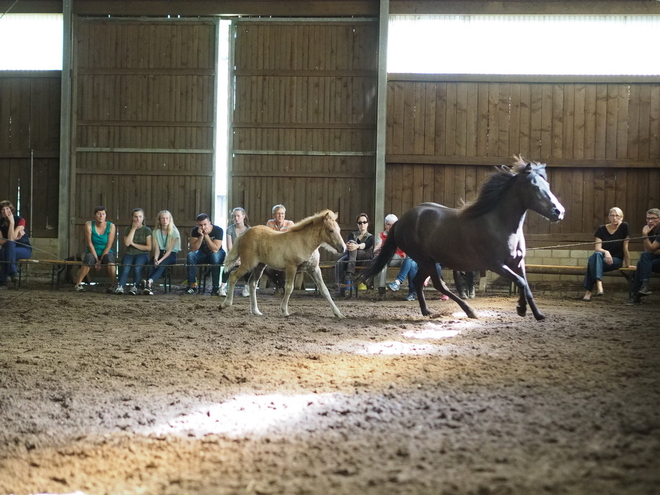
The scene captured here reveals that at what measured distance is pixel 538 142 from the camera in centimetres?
1189

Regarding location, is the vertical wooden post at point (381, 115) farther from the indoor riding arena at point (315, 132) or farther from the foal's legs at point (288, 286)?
the foal's legs at point (288, 286)

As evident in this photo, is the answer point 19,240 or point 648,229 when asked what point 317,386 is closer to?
point 648,229

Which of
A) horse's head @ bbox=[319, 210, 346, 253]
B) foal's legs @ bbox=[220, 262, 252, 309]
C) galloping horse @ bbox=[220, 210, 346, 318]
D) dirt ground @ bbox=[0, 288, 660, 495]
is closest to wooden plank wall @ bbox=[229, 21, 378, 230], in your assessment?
foal's legs @ bbox=[220, 262, 252, 309]

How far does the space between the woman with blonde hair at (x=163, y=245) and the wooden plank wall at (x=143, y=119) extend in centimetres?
187

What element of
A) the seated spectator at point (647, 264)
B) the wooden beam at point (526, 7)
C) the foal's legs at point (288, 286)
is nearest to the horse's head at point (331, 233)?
the foal's legs at point (288, 286)

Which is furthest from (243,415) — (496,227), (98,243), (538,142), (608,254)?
(538,142)

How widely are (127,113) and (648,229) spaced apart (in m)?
9.01

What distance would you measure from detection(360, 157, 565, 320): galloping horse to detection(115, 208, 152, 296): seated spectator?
478 centimetres

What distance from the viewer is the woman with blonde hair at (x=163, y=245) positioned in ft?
33.7

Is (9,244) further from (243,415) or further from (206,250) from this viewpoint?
(243,415)

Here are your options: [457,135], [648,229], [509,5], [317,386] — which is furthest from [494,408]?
[509,5]

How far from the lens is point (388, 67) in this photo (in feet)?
39.7

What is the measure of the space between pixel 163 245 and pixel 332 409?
774 cm

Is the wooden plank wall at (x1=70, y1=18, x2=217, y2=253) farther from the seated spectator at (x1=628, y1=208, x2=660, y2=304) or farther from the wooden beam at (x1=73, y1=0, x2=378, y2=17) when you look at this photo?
the seated spectator at (x1=628, y1=208, x2=660, y2=304)
